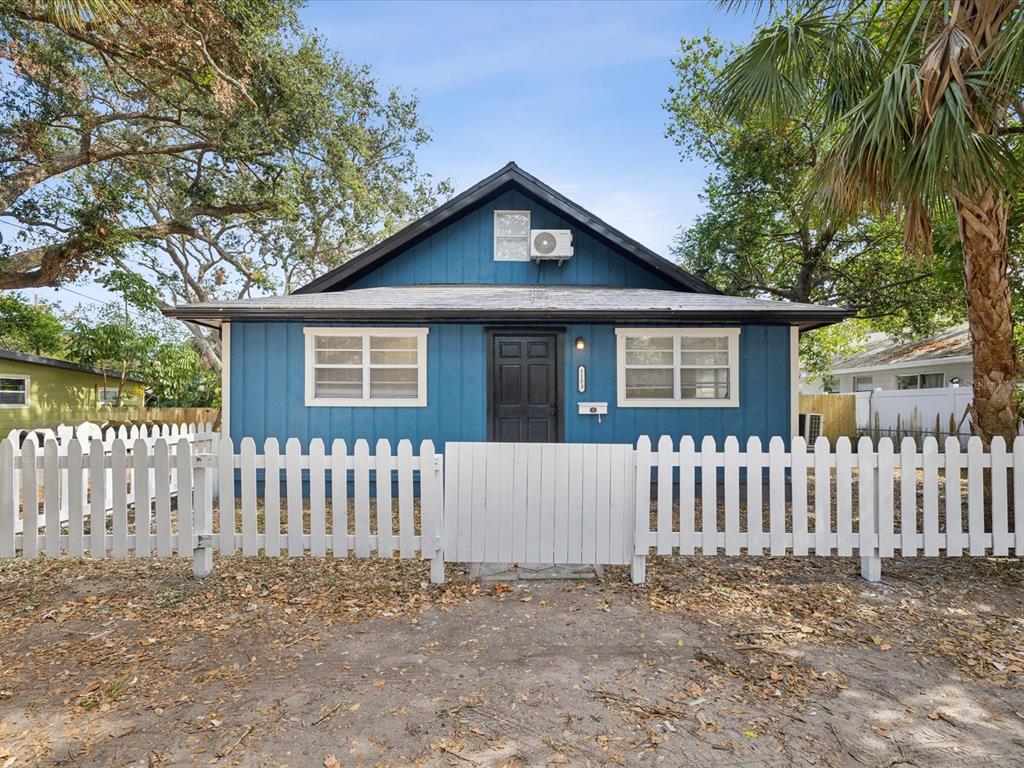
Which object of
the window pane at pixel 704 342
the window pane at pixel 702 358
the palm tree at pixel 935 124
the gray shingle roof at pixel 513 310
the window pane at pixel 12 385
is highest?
the palm tree at pixel 935 124

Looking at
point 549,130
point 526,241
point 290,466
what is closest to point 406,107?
point 549,130

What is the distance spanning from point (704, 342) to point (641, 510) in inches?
180

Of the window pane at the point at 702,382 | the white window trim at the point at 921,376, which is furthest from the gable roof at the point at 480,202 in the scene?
the white window trim at the point at 921,376

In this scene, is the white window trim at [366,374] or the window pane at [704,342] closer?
the white window trim at [366,374]

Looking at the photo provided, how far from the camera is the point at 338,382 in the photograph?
307 inches

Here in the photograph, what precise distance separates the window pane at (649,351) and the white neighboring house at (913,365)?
33.9 ft

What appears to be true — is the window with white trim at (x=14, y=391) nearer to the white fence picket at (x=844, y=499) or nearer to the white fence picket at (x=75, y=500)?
the white fence picket at (x=75, y=500)

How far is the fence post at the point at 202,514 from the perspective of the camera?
13.5 feet

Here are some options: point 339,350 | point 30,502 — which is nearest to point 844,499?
point 30,502

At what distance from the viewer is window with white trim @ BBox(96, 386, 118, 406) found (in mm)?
20031

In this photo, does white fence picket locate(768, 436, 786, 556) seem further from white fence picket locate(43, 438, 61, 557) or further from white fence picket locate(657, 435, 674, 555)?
white fence picket locate(43, 438, 61, 557)

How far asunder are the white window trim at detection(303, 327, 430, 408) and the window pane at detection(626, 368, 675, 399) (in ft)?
10.1

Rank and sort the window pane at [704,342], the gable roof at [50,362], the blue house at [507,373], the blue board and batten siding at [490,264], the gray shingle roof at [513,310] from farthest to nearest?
the gable roof at [50,362] < the blue board and batten siding at [490,264] < the window pane at [704,342] < the blue house at [507,373] < the gray shingle roof at [513,310]

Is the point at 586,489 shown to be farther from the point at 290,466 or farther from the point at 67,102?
the point at 67,102
